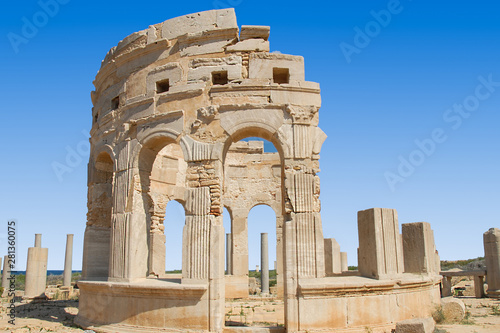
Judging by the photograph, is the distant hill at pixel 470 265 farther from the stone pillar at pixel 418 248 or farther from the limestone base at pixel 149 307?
the limestone base at pixel 149 307

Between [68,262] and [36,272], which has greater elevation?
[68,262]

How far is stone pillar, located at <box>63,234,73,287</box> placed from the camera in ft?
81.9

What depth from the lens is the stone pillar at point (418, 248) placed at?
11086mm

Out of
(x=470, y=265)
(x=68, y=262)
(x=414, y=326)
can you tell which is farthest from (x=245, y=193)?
(x=470, y=265)

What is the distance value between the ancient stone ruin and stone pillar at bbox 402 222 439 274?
0.09 ft

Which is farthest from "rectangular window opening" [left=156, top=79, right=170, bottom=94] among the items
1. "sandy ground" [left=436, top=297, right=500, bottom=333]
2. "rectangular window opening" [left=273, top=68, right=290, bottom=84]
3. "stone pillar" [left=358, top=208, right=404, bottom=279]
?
"sandy ground" [left=436, top=297, right=500, bottom=333]

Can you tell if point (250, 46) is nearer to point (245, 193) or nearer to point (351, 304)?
point (351, 304)

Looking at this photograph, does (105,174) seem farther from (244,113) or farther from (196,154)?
(244,113)

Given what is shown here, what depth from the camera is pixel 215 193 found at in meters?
9.77

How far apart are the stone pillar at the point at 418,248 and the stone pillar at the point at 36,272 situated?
14879 millimetres

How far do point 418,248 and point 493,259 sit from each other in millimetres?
9722

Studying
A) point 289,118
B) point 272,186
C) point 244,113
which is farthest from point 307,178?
point 272,186

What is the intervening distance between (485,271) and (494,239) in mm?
1422

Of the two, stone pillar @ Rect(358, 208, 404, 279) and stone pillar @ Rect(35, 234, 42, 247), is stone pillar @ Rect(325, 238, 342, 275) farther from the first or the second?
stone pillar @ Rect(35, 234, 42, 247)
